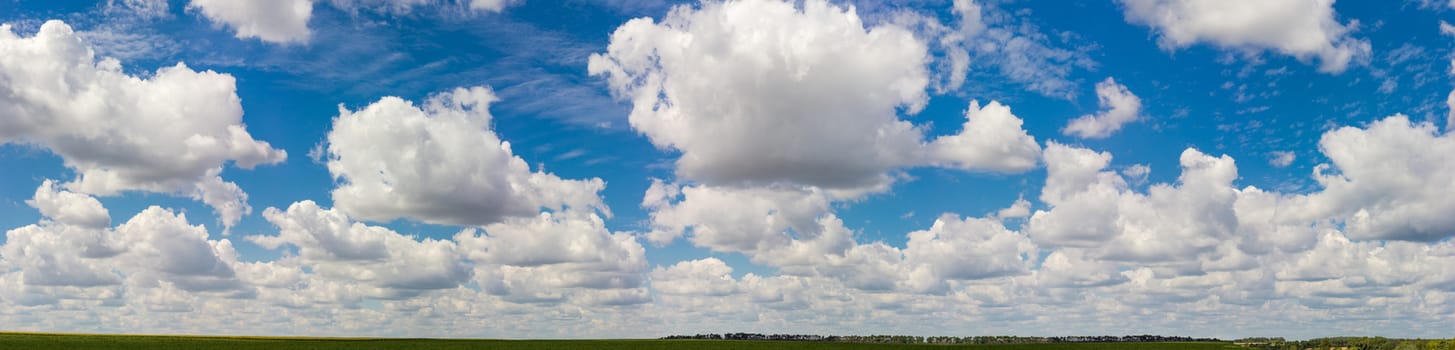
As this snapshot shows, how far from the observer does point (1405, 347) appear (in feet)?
525

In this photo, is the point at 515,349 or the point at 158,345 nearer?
the point at 158,345

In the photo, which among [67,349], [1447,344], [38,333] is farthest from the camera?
[38,333]

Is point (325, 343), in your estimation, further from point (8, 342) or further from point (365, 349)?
point (8, 342)

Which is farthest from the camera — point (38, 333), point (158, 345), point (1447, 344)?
point (38, 333)

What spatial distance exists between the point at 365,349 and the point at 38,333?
6243 cm

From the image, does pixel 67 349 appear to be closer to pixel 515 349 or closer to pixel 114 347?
pixel 114 347

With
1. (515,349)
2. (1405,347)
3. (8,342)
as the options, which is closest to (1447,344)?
(1405,347)

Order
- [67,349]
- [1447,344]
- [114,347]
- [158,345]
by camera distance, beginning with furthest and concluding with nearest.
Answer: [158,345] < [114,347] < [67,349] < [1447,344]

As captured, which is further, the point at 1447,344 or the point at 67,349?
the point at 67,349

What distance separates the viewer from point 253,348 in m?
175

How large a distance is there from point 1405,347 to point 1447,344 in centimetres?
3841

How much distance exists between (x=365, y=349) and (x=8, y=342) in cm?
5826

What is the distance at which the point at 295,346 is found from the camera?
18000 cm

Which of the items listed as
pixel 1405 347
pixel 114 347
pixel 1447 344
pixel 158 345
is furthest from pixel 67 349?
pixel 1405 347
